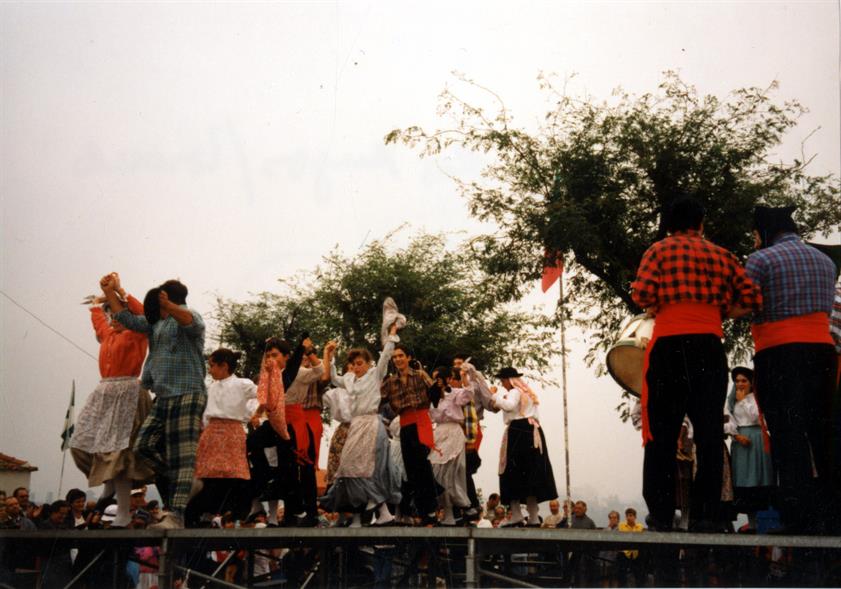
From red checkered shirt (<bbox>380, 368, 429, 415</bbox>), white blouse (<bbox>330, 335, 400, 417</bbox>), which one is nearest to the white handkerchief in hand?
white blouse (<bbox>330, 335, 400, 417</bbox>)

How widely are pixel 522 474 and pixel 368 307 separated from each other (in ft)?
39.5

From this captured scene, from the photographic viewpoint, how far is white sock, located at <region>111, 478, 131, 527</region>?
25.7ft

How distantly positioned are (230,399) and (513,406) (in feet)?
10.9

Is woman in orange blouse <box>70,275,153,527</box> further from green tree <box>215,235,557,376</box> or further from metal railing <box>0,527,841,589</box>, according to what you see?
green tree <box>215,235,557,376</box>

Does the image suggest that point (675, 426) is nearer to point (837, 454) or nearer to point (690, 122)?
point (837, 454)

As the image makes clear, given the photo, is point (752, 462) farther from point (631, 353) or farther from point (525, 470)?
point (631, 353)

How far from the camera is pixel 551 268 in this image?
637 inches

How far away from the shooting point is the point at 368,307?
73.4ft

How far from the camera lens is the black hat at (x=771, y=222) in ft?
22.3

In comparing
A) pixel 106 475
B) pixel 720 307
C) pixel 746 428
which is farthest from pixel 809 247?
pixel 106 475

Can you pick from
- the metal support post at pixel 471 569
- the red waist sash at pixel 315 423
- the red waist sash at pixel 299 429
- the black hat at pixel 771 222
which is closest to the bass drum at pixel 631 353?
the black hat at pixel 771 222

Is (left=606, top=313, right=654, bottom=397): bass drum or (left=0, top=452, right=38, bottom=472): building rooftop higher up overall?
(left=606, top=313, right=654, bottom=397): bass drum

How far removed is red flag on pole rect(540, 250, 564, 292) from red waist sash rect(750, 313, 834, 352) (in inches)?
375

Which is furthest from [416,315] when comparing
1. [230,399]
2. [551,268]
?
[230,399]
